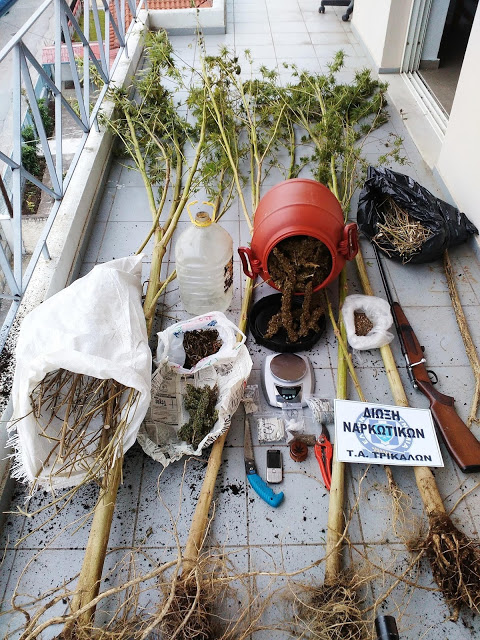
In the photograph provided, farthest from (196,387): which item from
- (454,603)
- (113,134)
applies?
(113,134)

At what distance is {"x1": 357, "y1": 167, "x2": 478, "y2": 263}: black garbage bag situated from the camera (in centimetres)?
273

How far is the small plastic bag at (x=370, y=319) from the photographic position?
7.88ft

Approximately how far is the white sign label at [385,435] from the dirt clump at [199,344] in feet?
1.99

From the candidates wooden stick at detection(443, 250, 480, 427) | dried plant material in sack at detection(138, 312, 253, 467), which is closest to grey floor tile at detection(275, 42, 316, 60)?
wooden stick at detection(443, 250, 480, 427)

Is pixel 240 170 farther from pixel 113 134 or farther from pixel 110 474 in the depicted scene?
pixel 110 474

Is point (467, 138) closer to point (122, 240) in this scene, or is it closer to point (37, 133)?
point (122, 240)

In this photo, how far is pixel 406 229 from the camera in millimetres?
2773

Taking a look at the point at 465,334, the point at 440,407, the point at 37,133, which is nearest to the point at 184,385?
the point at 440,407

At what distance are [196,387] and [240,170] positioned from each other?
6.16 ft

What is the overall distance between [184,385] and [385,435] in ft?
2.87

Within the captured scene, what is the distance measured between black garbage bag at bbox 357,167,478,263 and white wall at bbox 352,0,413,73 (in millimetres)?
2162

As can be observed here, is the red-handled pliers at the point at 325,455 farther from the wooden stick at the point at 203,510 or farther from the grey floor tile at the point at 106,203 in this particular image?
the grey floor tile at the point at 106,203

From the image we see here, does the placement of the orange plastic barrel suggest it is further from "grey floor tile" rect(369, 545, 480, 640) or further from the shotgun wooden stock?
"grey floor tile" rect(369, 545, 480, 640)

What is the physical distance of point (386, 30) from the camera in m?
4.37
